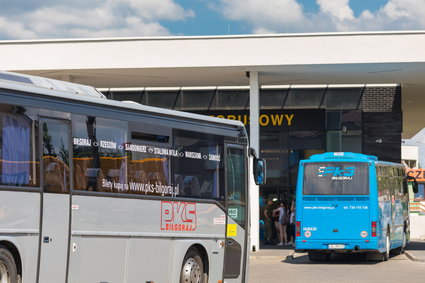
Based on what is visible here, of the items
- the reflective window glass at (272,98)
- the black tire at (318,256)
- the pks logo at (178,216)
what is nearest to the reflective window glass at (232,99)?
the reflective window glass at (272,98)

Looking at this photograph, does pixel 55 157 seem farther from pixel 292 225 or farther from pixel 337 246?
pixel 292 225

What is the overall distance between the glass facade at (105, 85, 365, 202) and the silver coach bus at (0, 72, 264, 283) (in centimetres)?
1852

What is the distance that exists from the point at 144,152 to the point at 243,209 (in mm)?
3451

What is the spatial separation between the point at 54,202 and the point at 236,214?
5.33 meters

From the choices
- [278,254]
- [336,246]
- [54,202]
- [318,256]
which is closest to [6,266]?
[54,202]

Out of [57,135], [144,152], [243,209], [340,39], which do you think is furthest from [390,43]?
[57,135]

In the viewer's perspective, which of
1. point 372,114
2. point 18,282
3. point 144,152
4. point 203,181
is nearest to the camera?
point 18,282

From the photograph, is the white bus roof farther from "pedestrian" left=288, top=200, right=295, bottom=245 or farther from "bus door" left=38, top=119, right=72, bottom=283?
"pedestrian" left=288, top=200, right=295, bottom=245

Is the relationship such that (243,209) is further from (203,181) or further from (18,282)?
(18,282)

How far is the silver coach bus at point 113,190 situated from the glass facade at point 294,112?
60.8 ft

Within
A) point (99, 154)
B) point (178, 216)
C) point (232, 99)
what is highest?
point (232, 99)

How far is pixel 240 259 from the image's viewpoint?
1688 centimetres

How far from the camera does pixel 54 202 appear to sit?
39.3 feet

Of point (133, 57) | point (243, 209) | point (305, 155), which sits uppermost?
point (133, 57)
